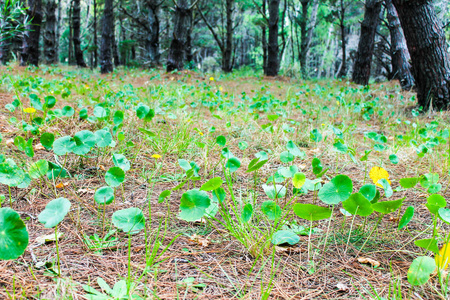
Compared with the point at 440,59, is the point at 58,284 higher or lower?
lower

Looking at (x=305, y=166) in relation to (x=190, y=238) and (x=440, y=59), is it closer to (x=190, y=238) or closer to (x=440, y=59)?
(x=190, y=238)

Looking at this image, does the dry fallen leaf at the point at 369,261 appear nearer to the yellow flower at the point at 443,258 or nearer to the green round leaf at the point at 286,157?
the yellow flower at the point at 443,258

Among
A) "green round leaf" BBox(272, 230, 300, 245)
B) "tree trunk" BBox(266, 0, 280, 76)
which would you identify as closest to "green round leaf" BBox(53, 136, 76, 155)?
"green round leaf" BBox(272, 230, 300, 245)

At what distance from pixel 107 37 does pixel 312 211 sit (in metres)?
8.80

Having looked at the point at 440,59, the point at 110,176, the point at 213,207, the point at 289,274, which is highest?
the point at 440,59

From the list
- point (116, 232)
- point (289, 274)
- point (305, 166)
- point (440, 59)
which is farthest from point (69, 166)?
point (440, 59)

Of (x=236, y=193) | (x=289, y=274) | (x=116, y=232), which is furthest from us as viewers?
(x=236, y=193)

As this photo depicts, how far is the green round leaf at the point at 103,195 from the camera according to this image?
0.99 metres

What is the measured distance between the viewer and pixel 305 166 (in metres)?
1.80

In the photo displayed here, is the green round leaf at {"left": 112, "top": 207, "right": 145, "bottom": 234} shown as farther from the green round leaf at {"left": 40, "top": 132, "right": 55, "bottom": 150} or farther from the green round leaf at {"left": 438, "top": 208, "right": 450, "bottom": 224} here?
the green round leaf at {"left": 438, "top": 208, "right": 450, "bottom": 224}

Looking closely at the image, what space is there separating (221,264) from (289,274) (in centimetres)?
22

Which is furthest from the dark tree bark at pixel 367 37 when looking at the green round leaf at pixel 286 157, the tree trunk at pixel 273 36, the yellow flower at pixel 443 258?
the yellow flower at pixel 443 258

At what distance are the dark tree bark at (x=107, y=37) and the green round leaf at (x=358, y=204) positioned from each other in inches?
345

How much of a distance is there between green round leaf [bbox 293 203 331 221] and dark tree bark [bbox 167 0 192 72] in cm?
708
